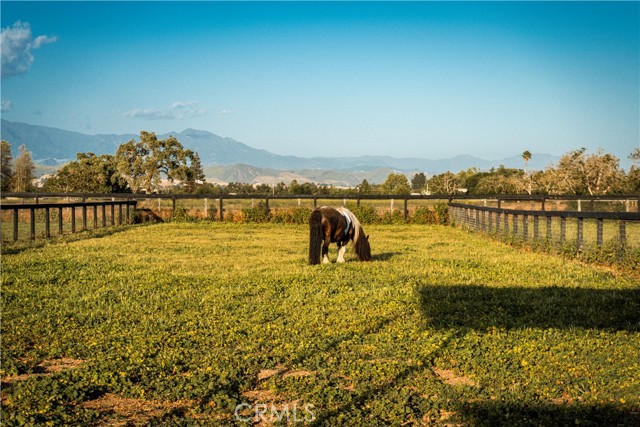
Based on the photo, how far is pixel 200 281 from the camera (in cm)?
1203

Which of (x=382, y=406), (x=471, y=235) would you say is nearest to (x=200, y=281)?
(x=382, y=406)

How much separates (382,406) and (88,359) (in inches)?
129

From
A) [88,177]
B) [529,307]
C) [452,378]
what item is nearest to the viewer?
[452,378]

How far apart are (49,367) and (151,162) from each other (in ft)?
363

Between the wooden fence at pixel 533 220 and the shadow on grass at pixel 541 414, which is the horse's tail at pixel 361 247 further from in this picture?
the shadow on grass at pixel 541 414

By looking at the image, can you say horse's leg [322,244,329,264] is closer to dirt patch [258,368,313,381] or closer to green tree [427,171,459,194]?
dirt patch [258,368,313,381]

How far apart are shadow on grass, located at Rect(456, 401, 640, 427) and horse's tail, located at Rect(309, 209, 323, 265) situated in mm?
9260

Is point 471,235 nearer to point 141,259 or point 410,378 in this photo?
point 141,259

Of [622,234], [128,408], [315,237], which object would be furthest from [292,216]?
[128,408]

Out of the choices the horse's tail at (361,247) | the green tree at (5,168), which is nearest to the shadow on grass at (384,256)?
the horse's tail at (361,247)

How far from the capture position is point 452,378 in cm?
616

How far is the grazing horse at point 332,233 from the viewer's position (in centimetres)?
1460

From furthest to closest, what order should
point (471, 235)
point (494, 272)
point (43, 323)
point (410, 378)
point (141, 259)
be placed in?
point (471, 235) < point (141, 259) < point (494, 272) < point (43, 323) < point (410, 378)

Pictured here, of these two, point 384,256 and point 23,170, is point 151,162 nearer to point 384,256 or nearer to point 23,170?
point 23,170
